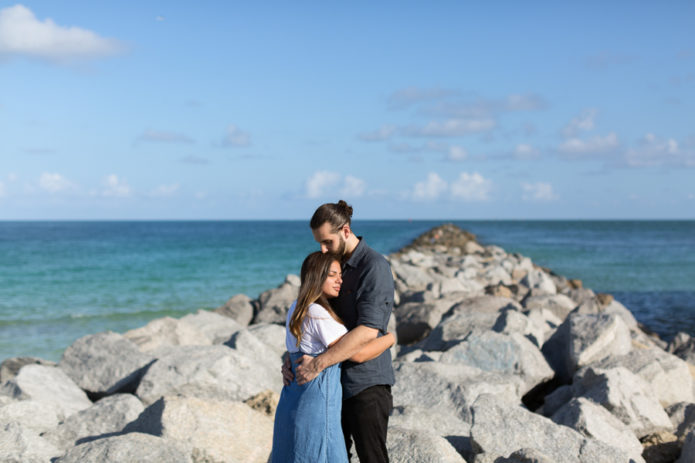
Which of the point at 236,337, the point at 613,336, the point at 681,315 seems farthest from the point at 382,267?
the point at 681,315

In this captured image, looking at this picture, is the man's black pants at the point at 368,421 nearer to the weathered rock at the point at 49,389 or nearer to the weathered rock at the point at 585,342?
the weathered rock at the point at 49,389

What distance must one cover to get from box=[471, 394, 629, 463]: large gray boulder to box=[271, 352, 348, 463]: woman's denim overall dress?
1522 millimetres

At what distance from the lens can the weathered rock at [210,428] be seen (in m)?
4.75

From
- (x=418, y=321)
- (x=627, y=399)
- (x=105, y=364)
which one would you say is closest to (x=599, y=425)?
(x=627, y=399)

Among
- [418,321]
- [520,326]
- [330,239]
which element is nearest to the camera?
[330,239]

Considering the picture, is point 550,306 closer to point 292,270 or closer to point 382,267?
point 382,267

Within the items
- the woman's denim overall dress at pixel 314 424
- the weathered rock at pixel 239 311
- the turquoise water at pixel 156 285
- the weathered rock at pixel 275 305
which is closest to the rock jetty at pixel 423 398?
the woman's denim overall dress at pixel 314 424

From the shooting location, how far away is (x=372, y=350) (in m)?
3.49

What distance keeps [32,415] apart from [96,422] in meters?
0.67

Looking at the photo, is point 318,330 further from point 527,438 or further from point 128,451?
point 527,438

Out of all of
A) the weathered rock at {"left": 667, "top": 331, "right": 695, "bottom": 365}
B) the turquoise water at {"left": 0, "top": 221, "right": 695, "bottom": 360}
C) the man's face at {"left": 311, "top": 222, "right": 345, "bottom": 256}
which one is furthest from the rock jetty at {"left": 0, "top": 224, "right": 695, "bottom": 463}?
the turquoise water at {"left": 0, "top": 221, "right": 695, "bottom": 360}

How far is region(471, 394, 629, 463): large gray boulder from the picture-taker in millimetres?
4578

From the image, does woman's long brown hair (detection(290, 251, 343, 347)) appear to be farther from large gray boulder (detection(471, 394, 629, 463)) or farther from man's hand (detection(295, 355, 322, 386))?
large gray boulder (detection(471, 394, 629, 463))

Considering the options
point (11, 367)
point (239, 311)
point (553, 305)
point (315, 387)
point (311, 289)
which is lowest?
point (11, 367)
